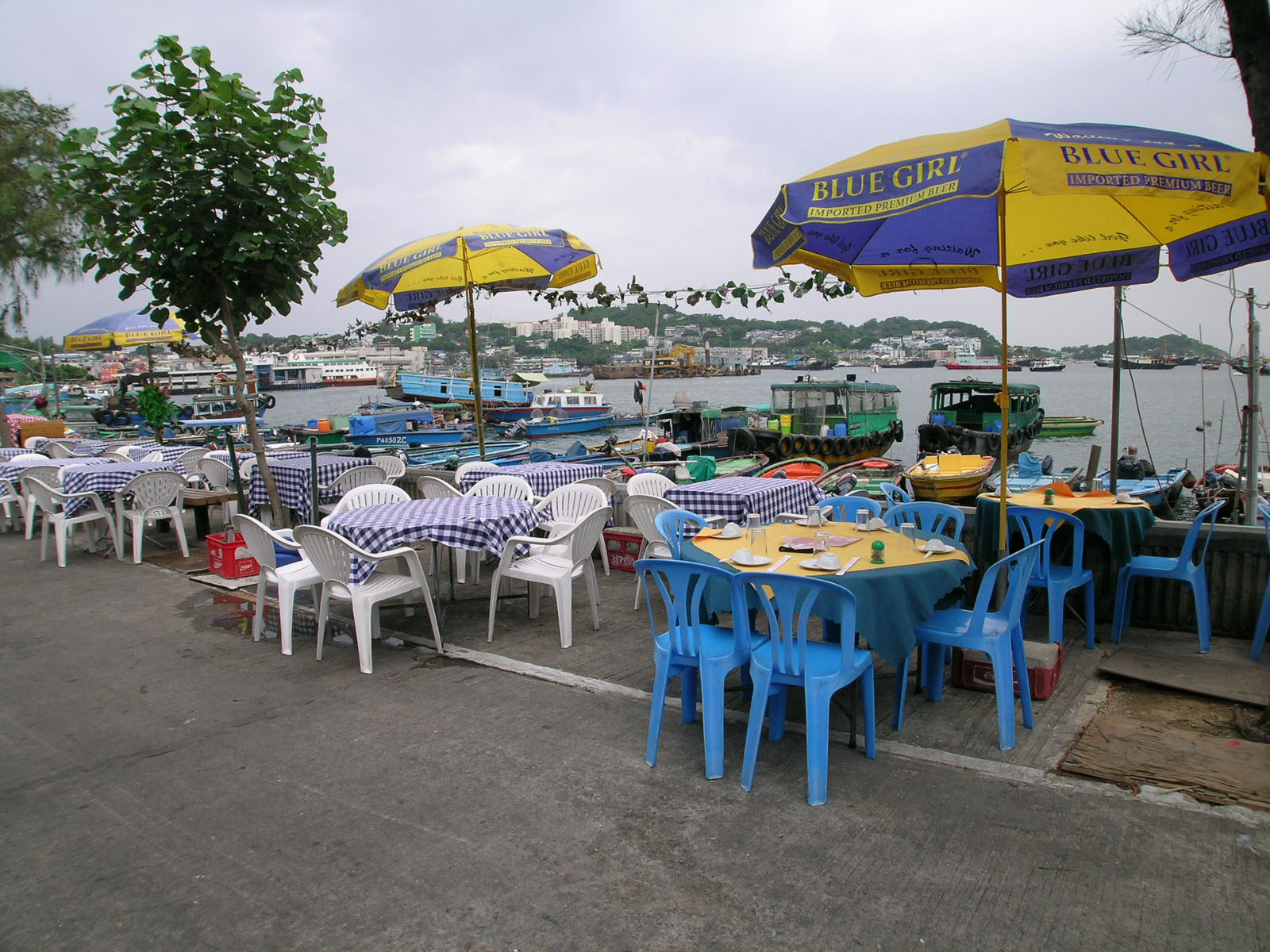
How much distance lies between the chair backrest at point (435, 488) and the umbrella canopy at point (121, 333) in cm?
853

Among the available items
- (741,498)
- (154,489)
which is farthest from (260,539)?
(154,489)

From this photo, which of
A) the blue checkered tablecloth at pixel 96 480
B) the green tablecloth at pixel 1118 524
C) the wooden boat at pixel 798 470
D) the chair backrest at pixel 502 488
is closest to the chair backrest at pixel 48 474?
Answer: the blue checkered tablecloth at pixel 96 480

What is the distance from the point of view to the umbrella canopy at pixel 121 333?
45.8 feet

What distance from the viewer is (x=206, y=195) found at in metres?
6.07

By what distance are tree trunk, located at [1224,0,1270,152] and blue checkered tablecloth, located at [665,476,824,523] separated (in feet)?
12.0

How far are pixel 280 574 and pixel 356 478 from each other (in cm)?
323

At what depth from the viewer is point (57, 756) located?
3682mm

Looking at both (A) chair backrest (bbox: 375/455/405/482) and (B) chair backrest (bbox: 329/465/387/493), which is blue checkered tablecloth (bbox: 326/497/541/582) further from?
(A) chair backrest (bbox: 375/455/405/482)

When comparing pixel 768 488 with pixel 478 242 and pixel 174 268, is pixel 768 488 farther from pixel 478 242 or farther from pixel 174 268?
pixel 174 268

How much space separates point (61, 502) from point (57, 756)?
222 inches

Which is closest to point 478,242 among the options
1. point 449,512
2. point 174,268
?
point 174,268

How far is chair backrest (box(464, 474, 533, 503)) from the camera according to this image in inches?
270

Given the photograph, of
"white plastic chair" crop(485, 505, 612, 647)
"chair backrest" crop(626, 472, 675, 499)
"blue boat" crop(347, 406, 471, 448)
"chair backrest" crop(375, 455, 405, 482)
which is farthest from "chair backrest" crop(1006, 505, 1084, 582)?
"blue boat" crop(347, 406, 471, 448)

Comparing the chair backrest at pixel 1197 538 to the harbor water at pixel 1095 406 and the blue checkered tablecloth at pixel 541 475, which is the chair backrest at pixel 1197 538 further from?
the blue checkered tablecloth at pixel 541 475
